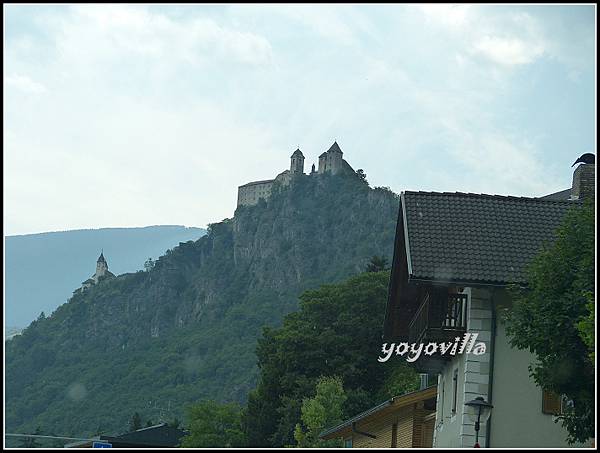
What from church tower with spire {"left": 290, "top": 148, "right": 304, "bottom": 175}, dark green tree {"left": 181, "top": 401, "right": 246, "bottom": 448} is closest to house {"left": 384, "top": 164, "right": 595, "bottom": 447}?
dark green tree {"left": 181, "top": 401, "right": 246, "bottom": 448}

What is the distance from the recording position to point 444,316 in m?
20.0

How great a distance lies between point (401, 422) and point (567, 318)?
483 inches

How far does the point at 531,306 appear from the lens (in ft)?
53.2

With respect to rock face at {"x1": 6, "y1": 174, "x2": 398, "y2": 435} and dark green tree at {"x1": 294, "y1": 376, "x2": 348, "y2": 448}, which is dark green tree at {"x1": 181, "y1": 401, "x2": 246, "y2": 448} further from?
rock face at {"x1": 6, "y1": 174, "x2": 398, "y2": 435}

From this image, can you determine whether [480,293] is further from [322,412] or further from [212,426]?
[212,426]

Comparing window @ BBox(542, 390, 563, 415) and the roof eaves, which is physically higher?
the roof eaves

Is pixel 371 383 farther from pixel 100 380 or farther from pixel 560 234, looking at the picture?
pixel 100 380

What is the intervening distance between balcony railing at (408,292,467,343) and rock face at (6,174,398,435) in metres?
93.5

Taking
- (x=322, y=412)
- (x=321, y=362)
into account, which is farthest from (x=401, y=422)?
(x=321, y=362)

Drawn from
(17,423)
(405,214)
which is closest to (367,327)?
(405,214)

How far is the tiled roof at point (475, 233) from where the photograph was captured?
1958 cm

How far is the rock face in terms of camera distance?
12550cm

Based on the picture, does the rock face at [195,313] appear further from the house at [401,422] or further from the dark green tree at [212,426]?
the house at [401,422]

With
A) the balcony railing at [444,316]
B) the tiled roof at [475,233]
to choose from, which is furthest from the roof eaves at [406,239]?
the balcony railing at [444,316]
